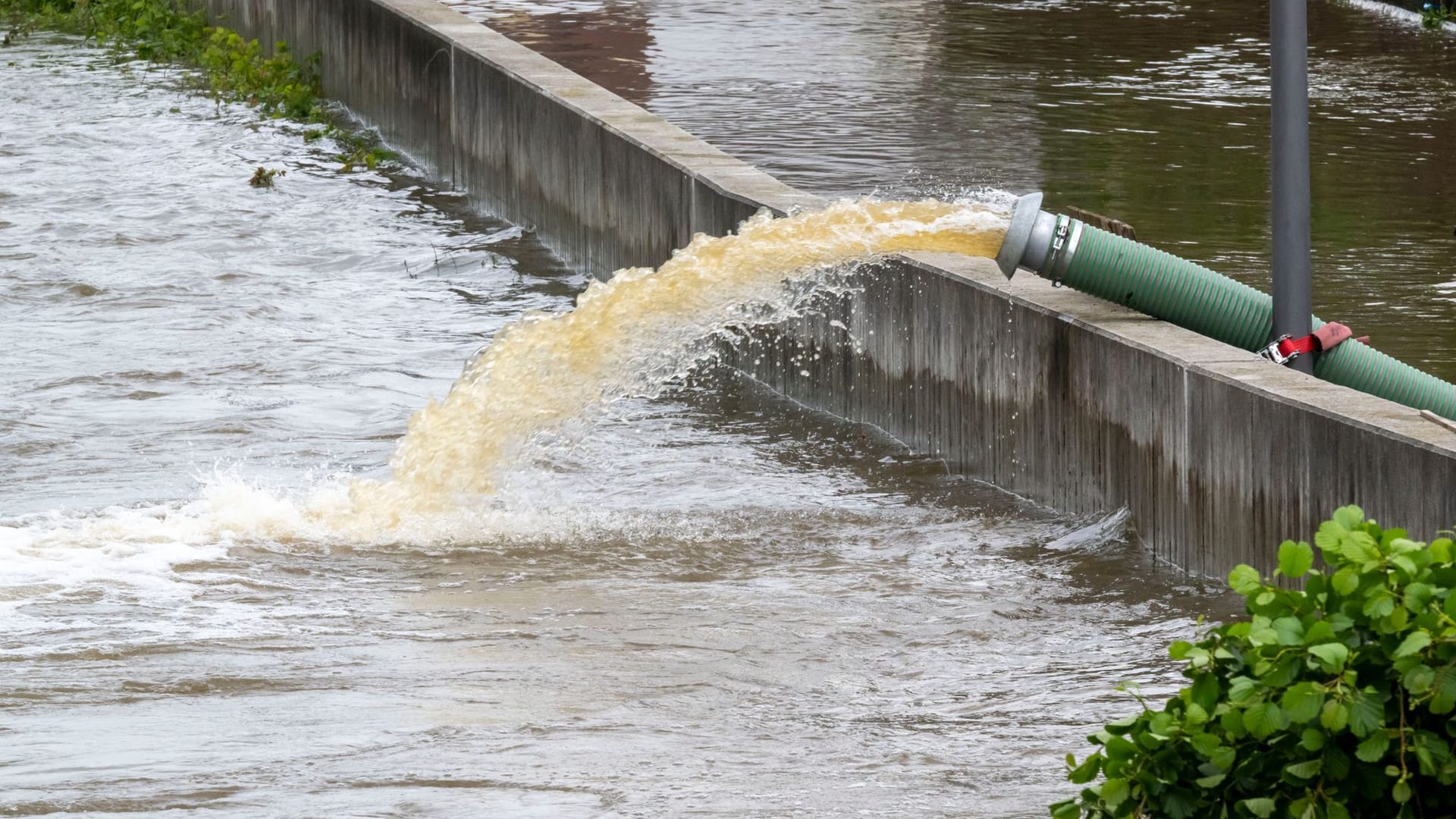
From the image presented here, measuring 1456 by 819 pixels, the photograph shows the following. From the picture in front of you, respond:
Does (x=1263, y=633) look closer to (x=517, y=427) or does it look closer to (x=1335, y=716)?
(x=1335, y=716)

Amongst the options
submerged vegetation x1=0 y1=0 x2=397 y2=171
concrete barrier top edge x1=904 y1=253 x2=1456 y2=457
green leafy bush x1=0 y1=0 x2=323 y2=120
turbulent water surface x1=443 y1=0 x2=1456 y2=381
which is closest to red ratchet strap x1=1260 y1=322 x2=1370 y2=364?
concrete barrier top edge x1=904 y1=253 x2=1456 y2=457

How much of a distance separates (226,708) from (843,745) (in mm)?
1669

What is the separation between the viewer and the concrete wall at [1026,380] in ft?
21.6

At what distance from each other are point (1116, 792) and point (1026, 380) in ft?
15.2

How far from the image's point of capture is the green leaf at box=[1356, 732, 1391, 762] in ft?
11.5

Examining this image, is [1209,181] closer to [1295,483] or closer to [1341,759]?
[1295,483]

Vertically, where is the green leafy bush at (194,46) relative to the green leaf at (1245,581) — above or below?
below

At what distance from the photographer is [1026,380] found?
27.2ft

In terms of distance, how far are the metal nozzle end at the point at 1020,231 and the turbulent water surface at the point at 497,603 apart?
945 mm

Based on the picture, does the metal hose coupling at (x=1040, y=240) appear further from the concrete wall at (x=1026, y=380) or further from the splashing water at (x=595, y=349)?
the splashing water at (x=595, y=349)

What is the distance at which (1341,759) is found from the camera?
3551 mm

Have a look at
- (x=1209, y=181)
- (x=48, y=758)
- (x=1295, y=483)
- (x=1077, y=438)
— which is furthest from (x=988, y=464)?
(x=1209, y=181)

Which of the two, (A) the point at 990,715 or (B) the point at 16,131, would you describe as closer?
(A) the point at 990,715

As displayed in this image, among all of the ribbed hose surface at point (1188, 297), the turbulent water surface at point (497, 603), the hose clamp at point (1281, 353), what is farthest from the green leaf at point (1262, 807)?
the ribbed hose surface at point (1188, 297)
